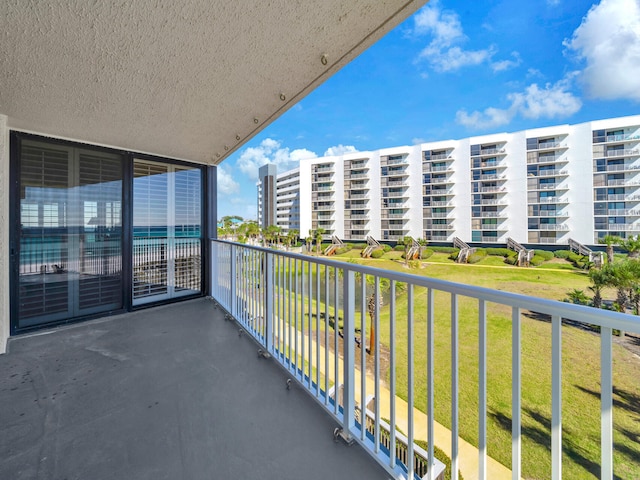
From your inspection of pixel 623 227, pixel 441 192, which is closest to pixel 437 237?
pixel 441 192

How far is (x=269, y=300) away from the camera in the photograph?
213cm

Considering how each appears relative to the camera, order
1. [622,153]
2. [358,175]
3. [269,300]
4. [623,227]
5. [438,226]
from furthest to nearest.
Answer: [358,175]
[438,226]
[622,153]
[623,227]
[269,300]

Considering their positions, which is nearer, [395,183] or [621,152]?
[621,152]

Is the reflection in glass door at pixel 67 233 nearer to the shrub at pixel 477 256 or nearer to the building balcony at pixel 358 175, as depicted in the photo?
the shrub at pixel 477 256

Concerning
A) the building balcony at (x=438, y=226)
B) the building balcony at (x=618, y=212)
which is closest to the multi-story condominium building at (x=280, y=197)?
the building balcony at (x=438, y=226)

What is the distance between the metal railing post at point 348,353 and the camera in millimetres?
1373

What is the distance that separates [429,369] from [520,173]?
1367 inches

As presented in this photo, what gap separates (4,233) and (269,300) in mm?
2727

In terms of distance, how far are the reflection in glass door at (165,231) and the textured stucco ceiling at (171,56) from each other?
3.39 feet

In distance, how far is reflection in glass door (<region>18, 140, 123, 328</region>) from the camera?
288 cm

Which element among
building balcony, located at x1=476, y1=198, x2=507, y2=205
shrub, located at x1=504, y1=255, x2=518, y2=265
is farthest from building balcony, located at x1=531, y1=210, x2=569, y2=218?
shrub, located at x1=504, y1=255, x2=518, y2=265

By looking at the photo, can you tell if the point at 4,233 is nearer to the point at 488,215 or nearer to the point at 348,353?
the point at 348,353

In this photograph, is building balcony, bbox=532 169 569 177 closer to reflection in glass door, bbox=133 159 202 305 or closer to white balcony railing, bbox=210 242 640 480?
reflection in glass door, bbox=133 159 202 305

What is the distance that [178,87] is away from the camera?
2143mm
